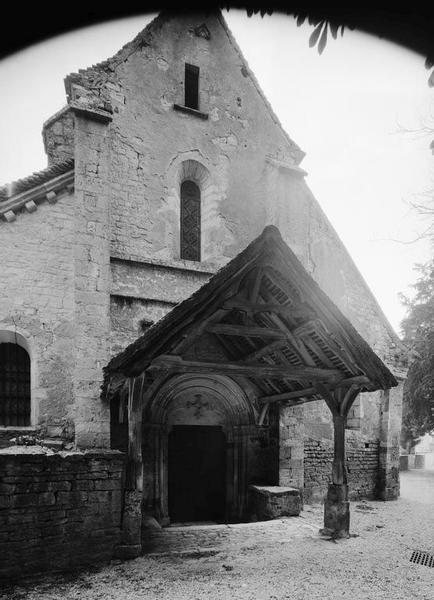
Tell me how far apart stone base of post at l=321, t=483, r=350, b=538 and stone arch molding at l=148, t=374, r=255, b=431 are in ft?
7.79

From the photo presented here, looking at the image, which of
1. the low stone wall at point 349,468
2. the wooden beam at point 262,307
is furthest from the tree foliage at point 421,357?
the wooden beam at point 262,307

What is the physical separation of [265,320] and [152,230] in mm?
3133

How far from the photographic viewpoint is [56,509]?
18.9 feet

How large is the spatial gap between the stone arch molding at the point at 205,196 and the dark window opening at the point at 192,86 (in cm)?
132

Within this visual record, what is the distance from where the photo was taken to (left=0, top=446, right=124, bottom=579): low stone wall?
213 inches

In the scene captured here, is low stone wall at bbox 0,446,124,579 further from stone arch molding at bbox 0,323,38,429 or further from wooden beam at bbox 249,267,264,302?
wooden beam at bbox 249,267,264,302

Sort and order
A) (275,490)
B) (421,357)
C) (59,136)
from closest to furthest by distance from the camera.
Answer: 1. (275,490)
2. (59,136)
3. (421,357)

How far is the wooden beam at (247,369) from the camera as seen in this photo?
238 inches

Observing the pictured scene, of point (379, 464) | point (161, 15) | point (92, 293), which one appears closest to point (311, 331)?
point (92, 293)

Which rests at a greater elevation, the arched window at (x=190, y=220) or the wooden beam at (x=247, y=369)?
the arched window at (x=190, y=220)

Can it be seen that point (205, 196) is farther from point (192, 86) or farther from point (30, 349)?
point (30, 349)

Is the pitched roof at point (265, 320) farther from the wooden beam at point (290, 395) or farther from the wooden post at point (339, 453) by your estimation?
the wooden post at point (339, 453)

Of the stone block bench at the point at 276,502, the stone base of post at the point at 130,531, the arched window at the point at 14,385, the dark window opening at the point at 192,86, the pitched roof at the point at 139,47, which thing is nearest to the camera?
the stone base of post at the point at 130,531

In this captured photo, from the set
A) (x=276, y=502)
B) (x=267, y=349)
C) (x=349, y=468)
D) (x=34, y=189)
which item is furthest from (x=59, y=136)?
(x=349, y=468)
